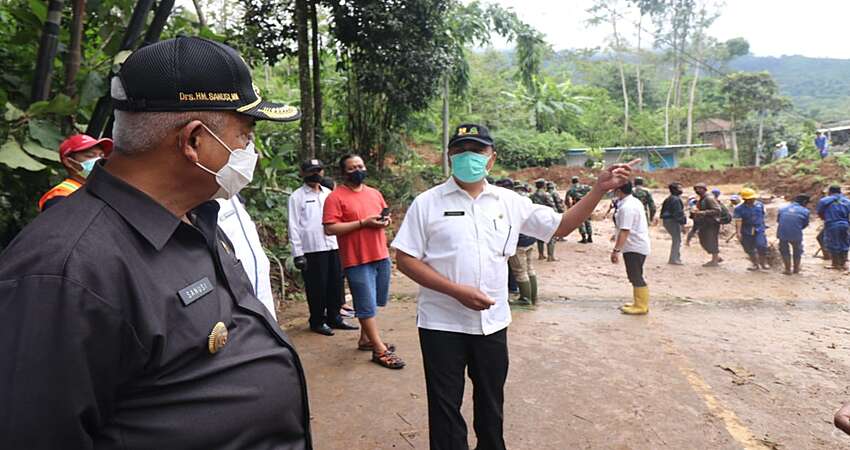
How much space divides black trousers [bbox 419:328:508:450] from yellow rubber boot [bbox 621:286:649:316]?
4.62 m

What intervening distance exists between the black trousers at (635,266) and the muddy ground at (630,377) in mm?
531

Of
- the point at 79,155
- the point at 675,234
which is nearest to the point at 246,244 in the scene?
the point at 79,155

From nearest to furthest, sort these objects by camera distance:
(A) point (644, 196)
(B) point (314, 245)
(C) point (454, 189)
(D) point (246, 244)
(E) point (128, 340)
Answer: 1. (E) point (128, 340)
2. (D) point (246, 244)
3. (C) point (454, 189)
4. (B) point (314, 245)
5. (A) point (644, 196)

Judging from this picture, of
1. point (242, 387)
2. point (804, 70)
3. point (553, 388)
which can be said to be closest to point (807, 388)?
point (553, 388)

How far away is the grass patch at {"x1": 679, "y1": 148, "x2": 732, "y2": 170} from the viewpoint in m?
28.8

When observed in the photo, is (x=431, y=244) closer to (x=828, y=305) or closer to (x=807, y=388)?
(x=807, y=388)

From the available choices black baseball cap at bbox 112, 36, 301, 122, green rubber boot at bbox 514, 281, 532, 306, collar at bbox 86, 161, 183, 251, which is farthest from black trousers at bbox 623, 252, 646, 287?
collar at bbox 86, 161, 183, 251

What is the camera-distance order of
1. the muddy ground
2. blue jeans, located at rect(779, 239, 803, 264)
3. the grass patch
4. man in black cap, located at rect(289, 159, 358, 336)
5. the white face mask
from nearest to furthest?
the white face mask, the muddy ground, man in black cap, located at rect(289, 159, 358, 336), blue jeans, located at rect(779, 239, 803, 264), the grass patch

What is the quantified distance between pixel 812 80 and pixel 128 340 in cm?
12400

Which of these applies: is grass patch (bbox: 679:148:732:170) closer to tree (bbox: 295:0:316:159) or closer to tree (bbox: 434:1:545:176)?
tree (bbox: 434:1:545:176)

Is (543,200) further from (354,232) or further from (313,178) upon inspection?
(354,232)

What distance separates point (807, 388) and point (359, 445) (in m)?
3.69

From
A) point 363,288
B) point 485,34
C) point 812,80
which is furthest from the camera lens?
point 812,80

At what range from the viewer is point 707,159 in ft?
99.0
